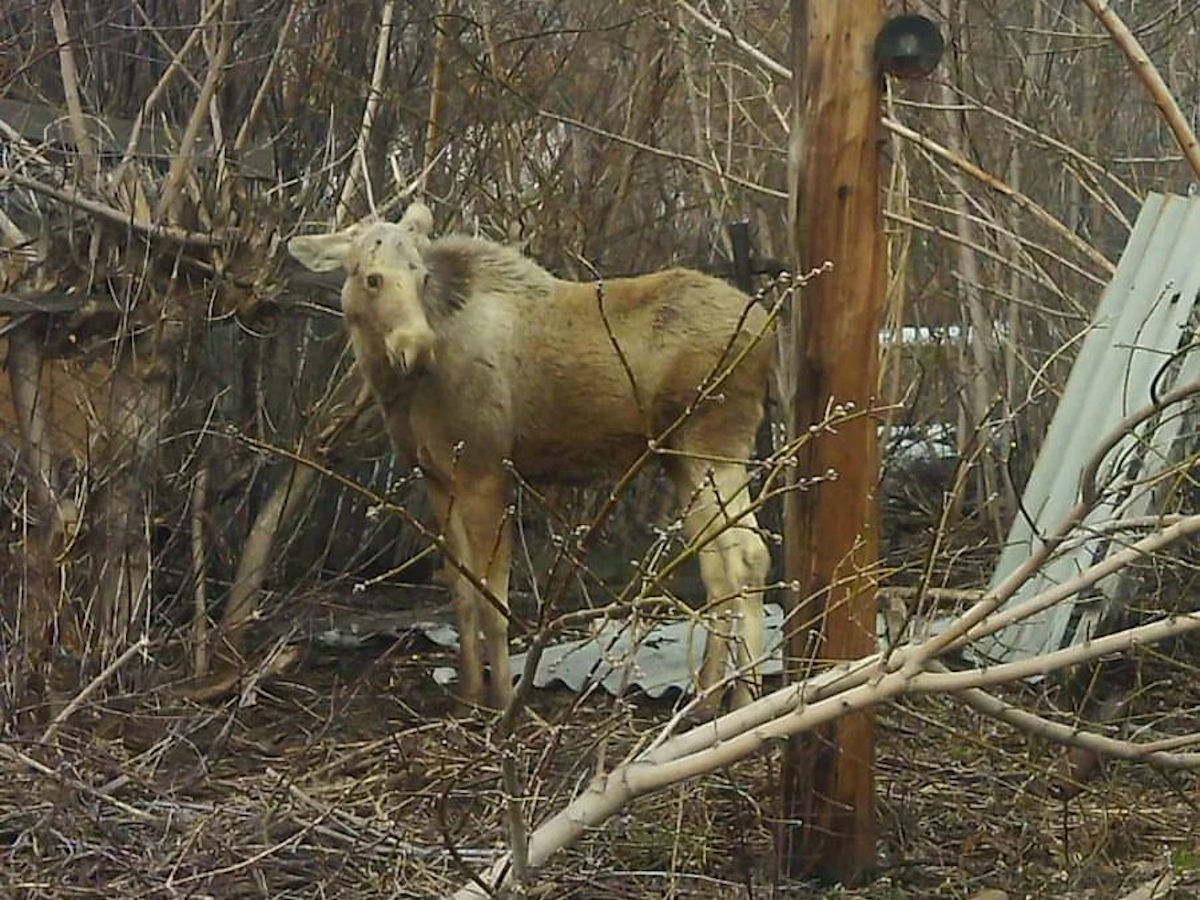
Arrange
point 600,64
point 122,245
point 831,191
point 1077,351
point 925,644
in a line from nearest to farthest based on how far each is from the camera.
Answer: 1. point 925,644
2. point 831,191
3. point 122,245
4. point 1077,351
5. point 600,64

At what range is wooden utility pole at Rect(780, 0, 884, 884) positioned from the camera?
188 inches

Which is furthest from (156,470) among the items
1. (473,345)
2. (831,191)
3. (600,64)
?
(600,64)

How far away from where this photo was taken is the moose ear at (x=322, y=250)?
258 inches

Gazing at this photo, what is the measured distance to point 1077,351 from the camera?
9.33 meters

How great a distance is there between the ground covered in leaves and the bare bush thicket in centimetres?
2

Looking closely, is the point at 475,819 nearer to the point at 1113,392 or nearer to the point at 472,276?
the point at 472,276

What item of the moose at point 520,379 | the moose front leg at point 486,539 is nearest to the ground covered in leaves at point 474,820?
the moose front leg at point 486,539

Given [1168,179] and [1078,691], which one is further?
[1168,179]

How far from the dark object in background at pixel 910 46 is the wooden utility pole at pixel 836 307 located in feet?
0.15

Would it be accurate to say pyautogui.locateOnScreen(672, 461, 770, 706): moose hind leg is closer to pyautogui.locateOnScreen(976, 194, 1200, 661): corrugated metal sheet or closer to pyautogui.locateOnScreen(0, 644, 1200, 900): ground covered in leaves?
pyautogui.locateOnScreen(0, 644, 1200, 900): ground covered in leaves

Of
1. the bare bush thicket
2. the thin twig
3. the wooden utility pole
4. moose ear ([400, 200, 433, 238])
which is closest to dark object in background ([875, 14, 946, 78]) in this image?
the wooden utility pole

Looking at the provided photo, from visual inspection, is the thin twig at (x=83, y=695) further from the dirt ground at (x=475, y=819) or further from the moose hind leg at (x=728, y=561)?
the moose hind leg at (x=728, y=561)

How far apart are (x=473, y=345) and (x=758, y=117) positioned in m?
5.23

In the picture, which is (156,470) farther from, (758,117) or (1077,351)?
(758,117)
